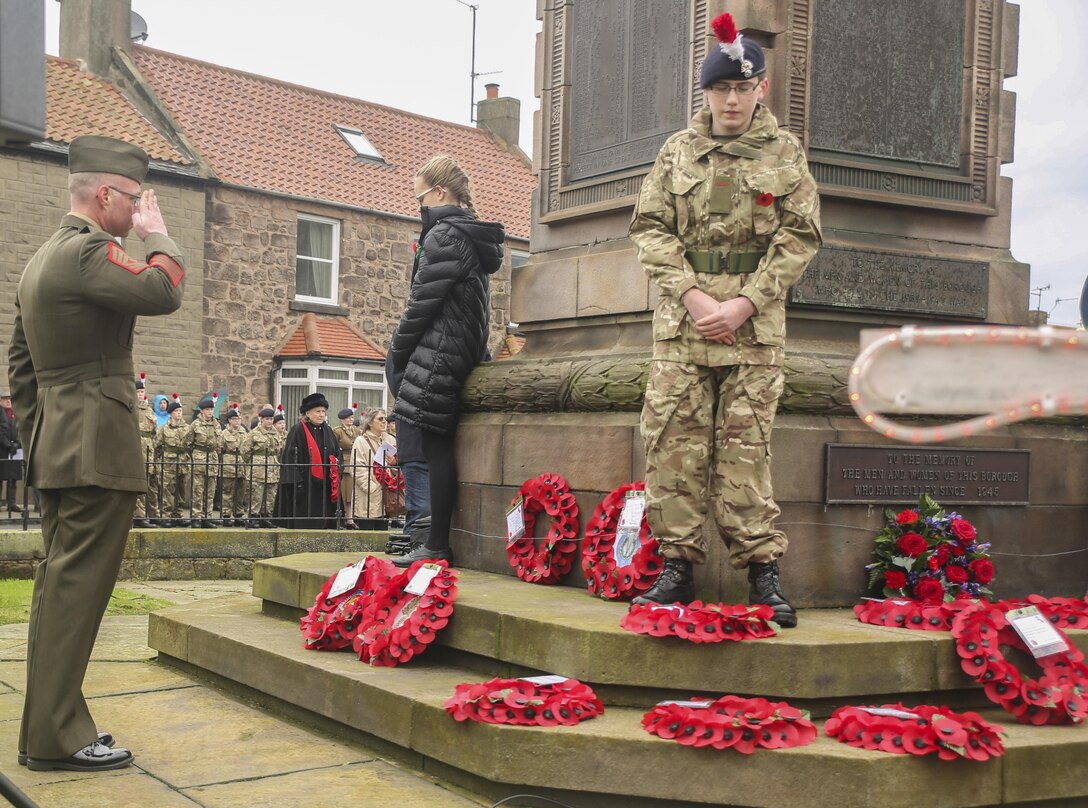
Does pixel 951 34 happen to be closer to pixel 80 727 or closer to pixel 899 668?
pixel 899 668

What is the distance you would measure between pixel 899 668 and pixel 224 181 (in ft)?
75.6

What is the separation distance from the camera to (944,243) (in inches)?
271

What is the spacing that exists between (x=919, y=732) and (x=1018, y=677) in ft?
2.50

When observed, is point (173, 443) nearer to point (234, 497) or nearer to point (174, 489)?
point (174, 489)

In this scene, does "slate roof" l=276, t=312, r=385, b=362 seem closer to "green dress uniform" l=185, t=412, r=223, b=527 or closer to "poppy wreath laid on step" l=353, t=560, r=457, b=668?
"green dress uniform" l=185, t=412, r=223, b=527

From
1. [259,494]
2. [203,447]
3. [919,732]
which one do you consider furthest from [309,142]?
[919,732]

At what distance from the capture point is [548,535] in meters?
6.57

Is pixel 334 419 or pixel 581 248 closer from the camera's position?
pixel 581 248

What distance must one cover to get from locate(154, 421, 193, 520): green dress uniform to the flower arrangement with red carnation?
9.05 m

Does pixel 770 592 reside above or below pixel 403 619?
above

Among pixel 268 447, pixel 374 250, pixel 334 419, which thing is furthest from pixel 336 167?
pixel 268 447

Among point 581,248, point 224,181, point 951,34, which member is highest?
point 224,181

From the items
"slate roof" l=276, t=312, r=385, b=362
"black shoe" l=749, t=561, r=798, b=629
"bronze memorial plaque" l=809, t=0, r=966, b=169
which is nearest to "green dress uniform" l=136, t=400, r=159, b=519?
"bronze memorial plaque" l=809, t=0, r=966, b=169

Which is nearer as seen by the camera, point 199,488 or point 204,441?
point 199,488
